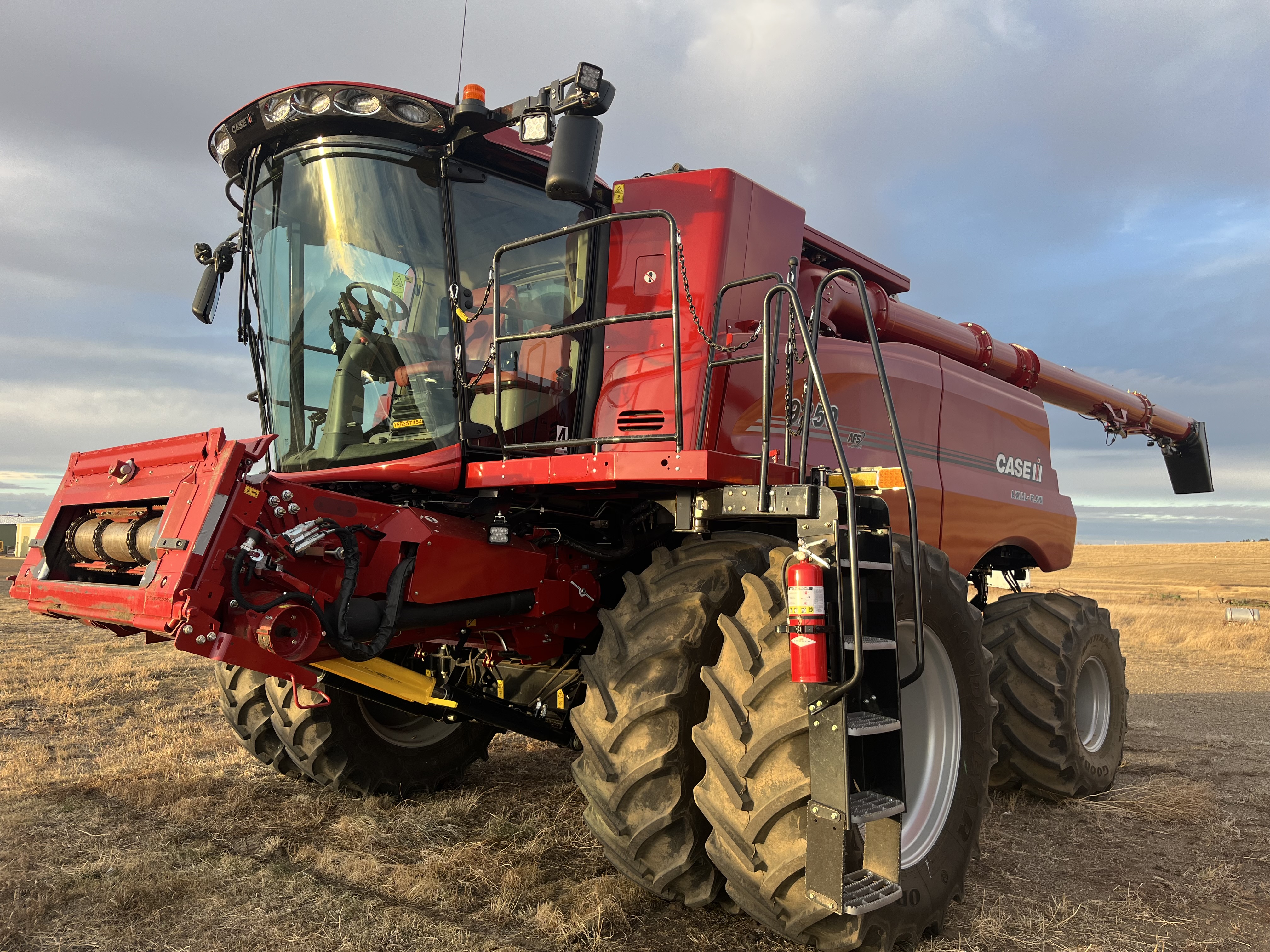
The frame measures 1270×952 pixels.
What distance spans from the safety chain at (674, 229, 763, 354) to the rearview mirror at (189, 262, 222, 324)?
8.57ft

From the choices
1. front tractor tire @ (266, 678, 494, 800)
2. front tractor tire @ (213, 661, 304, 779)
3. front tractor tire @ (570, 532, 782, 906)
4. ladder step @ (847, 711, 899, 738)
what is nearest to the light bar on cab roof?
front tractor tire @ (570, 532, 782, 906)

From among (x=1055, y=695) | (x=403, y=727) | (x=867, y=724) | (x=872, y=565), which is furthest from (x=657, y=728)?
(x=1055, y=695)

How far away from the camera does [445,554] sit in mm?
3689

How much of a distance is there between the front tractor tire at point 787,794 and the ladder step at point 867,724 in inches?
5.9

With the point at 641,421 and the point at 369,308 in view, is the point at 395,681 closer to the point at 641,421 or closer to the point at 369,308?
the point at 641,421

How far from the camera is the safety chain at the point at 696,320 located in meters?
3.57

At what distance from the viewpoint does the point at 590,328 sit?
14.3 ft

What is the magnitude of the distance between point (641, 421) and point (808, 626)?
1.68m

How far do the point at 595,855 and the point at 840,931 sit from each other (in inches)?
59.5

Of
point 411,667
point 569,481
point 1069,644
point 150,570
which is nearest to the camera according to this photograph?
point 150,570

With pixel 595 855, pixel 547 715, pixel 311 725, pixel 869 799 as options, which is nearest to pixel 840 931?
pixel 869 799

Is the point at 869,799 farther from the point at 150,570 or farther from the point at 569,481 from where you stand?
the point at 150,570

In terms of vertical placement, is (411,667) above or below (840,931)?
above

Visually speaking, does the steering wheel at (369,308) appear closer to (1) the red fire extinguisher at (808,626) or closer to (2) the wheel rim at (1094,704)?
(1) the red fire extinguisher at (808,626)
